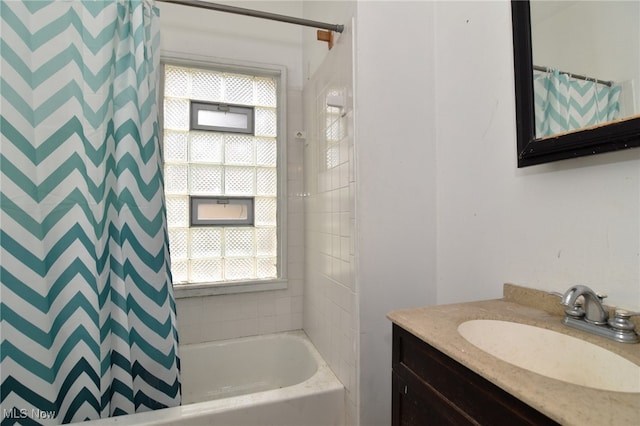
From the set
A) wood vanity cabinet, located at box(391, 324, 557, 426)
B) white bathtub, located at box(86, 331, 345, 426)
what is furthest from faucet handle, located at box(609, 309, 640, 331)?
white bathtub, located at box(86, 331, 345, 426)

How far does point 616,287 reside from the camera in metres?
0.69

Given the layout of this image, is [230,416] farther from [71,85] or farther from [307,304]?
[71,85]

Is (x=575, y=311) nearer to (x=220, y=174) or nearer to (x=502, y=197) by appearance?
(x=502, y=197)

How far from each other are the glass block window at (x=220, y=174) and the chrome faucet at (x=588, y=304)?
1.55 m

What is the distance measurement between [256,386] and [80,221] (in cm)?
135

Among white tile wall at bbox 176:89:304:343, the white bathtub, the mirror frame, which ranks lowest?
the white bathtub

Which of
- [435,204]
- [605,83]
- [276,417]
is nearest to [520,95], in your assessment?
[605,83]

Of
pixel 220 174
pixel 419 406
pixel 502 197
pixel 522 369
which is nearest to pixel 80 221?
pixel 220 174

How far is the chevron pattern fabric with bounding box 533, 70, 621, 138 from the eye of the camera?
70cm

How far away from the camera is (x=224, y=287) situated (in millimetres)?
1822

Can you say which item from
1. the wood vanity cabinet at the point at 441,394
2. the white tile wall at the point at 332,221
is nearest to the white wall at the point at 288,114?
the white tile wall at the point at 332,221

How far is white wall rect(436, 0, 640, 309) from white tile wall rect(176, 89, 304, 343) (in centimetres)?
99

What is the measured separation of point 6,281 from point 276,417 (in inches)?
43.5

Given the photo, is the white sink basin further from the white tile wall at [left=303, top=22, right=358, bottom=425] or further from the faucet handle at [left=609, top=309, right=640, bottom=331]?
the white tile wall at [left=303, top=22, right=358, bottom=425]
